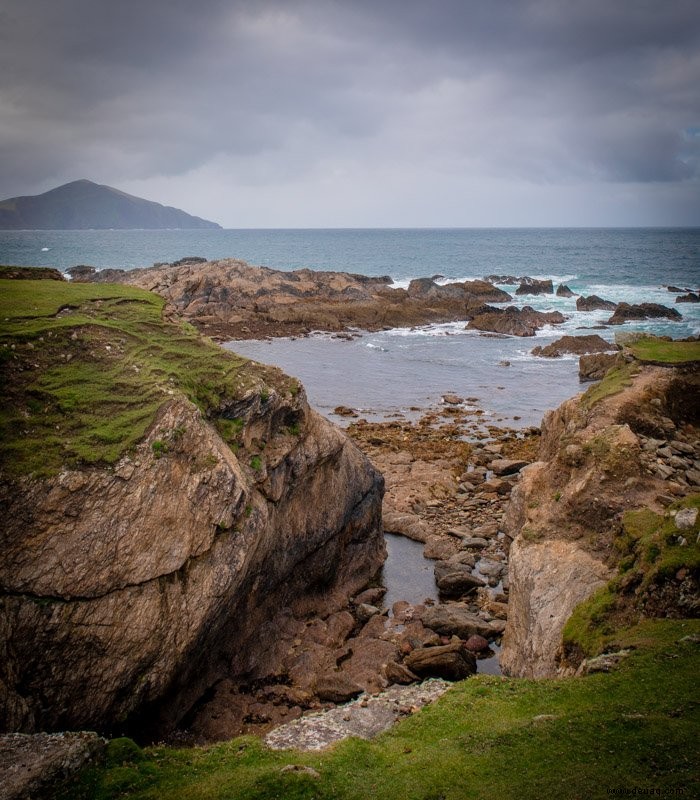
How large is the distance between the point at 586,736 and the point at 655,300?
3975 inches

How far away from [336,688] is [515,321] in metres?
69.7

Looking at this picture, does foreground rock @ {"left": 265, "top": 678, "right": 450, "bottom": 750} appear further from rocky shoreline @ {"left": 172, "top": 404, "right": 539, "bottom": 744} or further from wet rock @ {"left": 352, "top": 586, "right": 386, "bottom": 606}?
wet rock @ {"left": 352, "top": 586, "right": 386, "bottom": 606}

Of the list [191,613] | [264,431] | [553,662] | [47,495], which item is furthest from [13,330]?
[553,662]

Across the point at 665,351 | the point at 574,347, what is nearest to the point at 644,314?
the point at 574,347

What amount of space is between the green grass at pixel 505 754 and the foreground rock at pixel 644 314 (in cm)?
7685

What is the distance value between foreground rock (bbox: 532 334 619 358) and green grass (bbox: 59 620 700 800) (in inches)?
2229

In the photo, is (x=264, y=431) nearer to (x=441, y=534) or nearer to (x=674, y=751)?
(x=441, y=534)

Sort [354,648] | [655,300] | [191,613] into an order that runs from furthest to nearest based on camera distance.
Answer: [655,300], [354,648], [191,613]

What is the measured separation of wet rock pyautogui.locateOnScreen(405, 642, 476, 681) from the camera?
20531 mm

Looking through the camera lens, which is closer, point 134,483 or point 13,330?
point 134,483

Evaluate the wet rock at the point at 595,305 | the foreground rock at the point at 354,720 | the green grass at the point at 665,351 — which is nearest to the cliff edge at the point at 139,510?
the foreground rock at the point at 354,720

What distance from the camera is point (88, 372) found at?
65.2ft

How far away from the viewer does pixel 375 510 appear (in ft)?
94.1

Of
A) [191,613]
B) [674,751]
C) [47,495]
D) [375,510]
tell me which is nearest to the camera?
[674,751]
